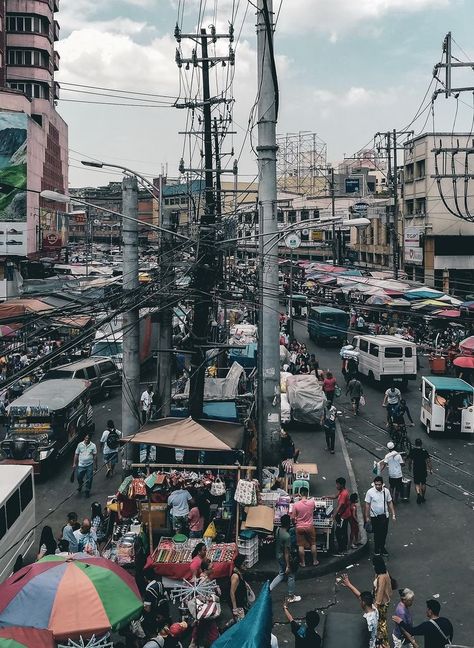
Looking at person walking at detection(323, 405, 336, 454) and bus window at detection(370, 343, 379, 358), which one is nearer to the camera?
person walking at detection(323, 405, 336, 454)

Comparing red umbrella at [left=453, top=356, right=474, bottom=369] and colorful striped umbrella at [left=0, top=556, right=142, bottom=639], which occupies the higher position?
red umbrella at [left=453, top=356, right=474, bottom=369]

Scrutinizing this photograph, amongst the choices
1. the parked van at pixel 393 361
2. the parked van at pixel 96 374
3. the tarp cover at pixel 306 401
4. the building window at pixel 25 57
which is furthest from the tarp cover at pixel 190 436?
the building window at pixel 25 57

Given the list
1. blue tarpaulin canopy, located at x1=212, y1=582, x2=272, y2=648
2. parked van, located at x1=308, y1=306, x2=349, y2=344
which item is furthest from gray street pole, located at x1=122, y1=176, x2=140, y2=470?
parked van, located at x1=308, y1=306, x2=349, y2=344

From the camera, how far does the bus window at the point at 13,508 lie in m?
11.6

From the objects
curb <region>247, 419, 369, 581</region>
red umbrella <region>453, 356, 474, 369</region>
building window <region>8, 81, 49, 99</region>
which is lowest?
curb <region>247, 419, 369, 581</region>

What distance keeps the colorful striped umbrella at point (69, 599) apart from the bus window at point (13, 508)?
3169mm

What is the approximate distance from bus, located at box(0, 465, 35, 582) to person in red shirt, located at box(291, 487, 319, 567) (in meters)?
4.89

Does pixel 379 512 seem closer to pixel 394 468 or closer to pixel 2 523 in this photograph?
pixel 394 468

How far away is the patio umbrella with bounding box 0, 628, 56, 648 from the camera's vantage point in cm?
700

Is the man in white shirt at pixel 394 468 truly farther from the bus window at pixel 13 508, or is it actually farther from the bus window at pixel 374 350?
the bus window at pixel 374 350

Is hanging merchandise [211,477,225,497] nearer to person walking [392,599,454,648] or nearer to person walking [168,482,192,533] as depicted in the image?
person walking [168,482,192,533]

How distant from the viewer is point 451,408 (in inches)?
771

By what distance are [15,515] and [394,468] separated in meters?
7.83

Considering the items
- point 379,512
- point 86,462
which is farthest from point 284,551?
point 86,462
